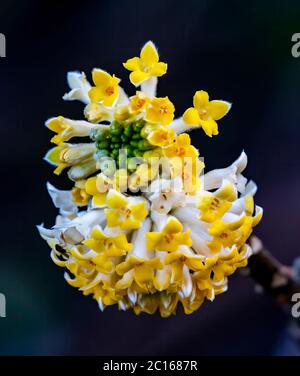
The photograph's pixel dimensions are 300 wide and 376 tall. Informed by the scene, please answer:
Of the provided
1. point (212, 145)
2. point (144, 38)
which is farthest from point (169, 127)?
point (144, 38)

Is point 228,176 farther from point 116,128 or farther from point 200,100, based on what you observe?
point 116,128

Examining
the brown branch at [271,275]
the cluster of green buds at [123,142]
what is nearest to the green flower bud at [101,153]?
the cluster of green buds at [123,142]

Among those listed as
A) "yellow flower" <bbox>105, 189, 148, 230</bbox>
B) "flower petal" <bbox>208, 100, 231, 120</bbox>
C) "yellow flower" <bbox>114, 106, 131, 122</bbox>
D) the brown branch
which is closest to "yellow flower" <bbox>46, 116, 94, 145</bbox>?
"yellow flower" <bbox>114, 106, 131, 122</bbox>

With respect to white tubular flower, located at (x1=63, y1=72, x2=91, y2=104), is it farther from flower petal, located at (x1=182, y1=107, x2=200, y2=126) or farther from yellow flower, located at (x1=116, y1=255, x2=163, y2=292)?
yellow flower, located at (x1=116, y1=255, x2=163, y2=292)

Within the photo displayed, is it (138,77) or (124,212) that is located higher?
(138,77)

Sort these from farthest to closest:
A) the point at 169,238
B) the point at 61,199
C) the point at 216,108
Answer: the point at 61,199, the point at 216,108, the point at 169,238

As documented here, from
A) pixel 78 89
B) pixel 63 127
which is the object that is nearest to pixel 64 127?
pixel 63 127

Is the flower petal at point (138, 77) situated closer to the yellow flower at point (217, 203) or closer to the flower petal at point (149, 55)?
the flower petal at point (149, 55)
